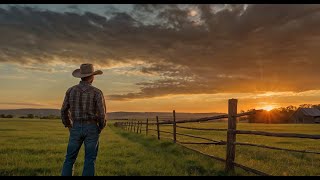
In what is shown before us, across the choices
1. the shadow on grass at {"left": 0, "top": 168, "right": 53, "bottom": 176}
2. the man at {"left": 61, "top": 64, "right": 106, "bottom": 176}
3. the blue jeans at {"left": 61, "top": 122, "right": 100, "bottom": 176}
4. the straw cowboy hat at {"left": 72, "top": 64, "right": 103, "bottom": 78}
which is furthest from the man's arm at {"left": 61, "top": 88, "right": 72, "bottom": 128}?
the shadow on grass at {"left": 0, "top": 168, "right": 53, "bottom": 176}

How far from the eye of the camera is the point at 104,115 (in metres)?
6.67

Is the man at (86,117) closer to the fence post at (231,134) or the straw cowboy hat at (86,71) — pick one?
the straw cowboy hat at (86,71)

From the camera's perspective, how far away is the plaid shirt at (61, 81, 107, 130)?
6.64 m

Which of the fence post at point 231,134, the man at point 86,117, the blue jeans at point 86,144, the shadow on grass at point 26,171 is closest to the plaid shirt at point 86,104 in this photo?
the man at point 86,117

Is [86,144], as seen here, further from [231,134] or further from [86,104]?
[231,134]

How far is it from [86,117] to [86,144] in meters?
0.44

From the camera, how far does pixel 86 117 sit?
6.62m

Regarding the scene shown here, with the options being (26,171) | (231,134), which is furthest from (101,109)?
(231,134)
